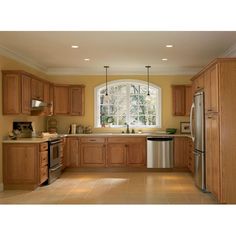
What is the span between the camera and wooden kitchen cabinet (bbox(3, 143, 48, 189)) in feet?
18.2

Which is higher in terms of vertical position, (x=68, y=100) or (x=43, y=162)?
(x=68, y=100)

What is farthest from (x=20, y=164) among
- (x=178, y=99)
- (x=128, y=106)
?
(x=178, y=99)

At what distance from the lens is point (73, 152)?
762 centimetres

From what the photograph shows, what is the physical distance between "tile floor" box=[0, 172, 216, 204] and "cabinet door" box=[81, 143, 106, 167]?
1.54 feet

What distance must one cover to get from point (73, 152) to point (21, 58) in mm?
2513

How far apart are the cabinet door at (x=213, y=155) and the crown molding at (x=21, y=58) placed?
365 centimetres

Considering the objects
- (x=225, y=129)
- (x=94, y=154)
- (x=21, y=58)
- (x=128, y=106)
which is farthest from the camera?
(x=128, y=106)

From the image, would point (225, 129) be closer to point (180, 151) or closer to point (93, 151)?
point (180, 151)

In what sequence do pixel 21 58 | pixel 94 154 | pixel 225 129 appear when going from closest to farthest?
pixel 225 129 < pixel 21 58 < pixel 94 154

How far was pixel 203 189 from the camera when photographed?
17.6 feet

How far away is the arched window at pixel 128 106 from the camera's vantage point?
834cm

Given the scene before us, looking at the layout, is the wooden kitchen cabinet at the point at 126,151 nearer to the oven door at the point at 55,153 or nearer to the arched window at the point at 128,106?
the arched window at the point at 128,106

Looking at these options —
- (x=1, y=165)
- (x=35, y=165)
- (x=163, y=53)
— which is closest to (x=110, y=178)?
(x=35, y=165)
